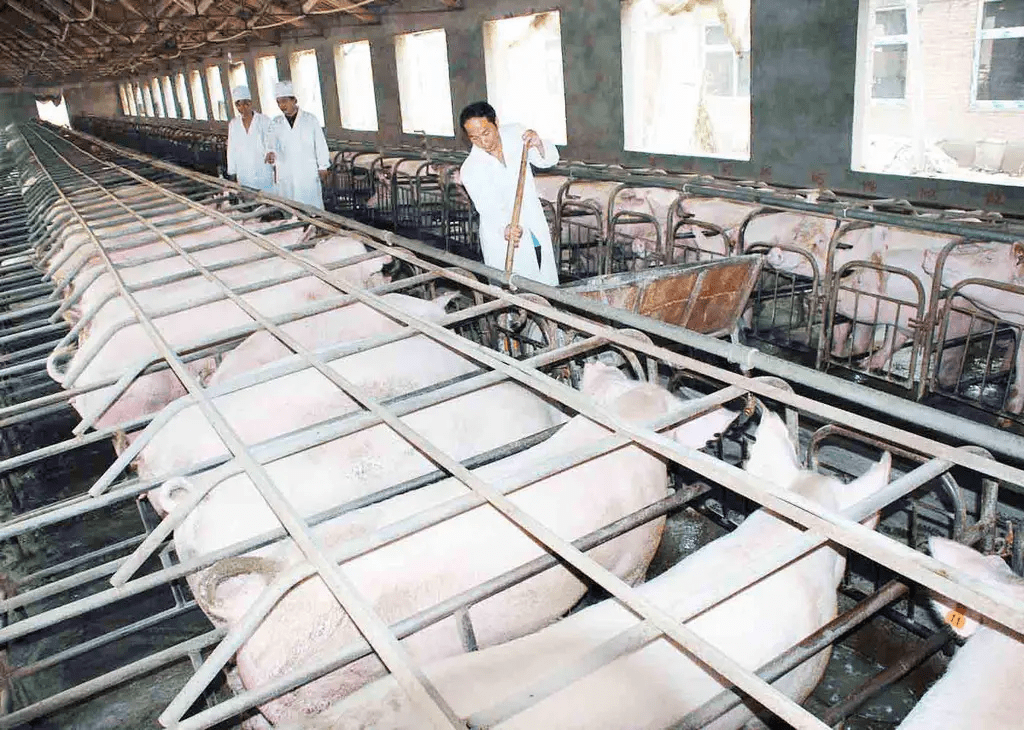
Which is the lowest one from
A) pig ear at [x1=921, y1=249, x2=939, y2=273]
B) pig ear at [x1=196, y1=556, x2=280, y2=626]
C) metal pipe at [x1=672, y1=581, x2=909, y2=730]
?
pig ear at [x1=196, y1=556, x2=280, y2=626]

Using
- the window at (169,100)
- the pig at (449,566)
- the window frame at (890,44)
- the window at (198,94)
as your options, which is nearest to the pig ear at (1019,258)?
the pig at (449,566)

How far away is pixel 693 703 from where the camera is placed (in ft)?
6.35

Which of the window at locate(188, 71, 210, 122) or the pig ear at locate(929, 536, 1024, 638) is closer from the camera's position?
the pig ear at locate(929, 536, 1024, 638)

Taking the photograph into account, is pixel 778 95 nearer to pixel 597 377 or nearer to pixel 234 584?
pixel 597 377

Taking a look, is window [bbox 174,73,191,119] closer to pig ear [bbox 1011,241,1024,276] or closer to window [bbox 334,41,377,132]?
window [bbox 334,41,377,132]

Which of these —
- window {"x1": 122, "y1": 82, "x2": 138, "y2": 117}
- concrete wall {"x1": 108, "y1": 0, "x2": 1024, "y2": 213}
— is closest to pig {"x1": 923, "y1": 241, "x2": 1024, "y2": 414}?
concrete wall {"x1": 108, "y1": 0, "x2": 1024, "y2": 213}

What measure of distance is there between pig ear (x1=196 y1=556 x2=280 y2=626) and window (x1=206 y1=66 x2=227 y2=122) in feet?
101

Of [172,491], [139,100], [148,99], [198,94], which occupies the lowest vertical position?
[172,491]

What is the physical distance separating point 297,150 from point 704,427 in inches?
291

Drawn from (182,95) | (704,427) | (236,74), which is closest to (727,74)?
(704,427)

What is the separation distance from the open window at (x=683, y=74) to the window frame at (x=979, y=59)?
2.48 metres

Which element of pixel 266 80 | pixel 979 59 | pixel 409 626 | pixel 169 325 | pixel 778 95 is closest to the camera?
pixel 409 626

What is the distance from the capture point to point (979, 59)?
8859mm

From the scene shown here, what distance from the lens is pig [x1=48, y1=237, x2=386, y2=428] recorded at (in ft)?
15.0
